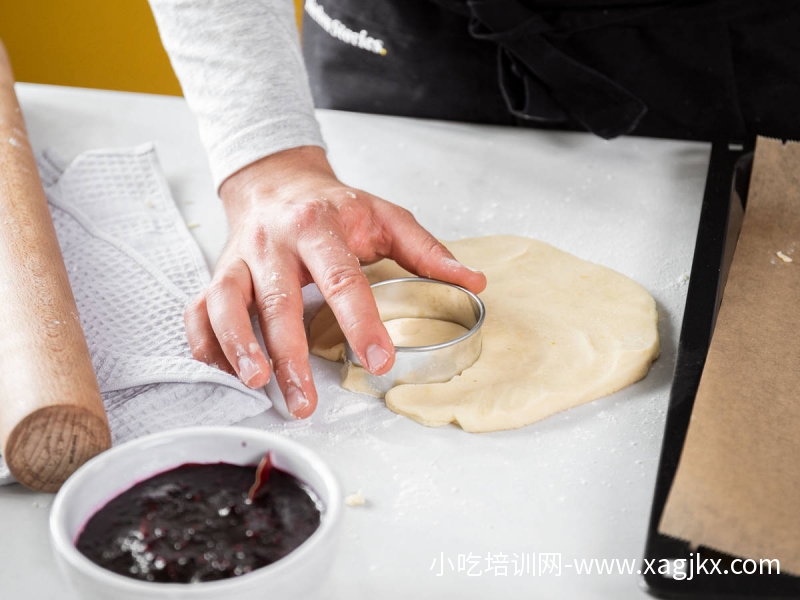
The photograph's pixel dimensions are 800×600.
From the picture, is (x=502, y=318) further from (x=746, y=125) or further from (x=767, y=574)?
(x=746, y=125)


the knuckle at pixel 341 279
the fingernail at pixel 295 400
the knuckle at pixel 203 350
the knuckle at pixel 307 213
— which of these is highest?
the knuckle at pixel 307 213

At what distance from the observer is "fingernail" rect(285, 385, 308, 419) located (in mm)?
896

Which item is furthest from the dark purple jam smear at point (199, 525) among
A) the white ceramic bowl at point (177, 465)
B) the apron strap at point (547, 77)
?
the apron strap at point (547, 77)

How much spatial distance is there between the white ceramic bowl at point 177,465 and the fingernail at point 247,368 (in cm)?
21

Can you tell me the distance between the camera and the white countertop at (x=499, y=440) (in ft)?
2.41

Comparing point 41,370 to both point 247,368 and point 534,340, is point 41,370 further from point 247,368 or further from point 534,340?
point 534,340

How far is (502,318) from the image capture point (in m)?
1.04

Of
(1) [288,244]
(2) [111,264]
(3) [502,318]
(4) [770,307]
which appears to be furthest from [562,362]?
(2) [111,264]

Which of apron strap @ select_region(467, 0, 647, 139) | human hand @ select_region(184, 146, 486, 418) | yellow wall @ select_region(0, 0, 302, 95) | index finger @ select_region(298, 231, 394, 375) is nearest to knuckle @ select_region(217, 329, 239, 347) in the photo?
human hand @ select_region(184, 146, 486, 418)

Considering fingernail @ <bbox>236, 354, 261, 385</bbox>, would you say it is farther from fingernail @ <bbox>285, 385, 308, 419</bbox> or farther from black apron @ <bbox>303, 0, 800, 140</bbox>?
black apron @ <bbox>303, 0, 800, 140</bbox>

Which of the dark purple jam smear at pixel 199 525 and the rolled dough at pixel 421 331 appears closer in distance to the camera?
the dark purple jam smear at pixel 199 525

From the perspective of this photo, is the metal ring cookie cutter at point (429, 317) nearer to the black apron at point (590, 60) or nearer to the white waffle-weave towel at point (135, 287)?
the white waffle-weave towel at point (135, 287)

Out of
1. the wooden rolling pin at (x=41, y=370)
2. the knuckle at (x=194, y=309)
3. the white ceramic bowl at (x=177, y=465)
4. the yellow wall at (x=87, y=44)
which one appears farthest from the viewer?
the yellow wall at (x=87, y=44)

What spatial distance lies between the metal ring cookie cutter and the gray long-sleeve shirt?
1.03 feet
